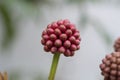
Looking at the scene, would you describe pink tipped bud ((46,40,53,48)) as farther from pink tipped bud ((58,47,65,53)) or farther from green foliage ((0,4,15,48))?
green foliage ((0,4,15,48))

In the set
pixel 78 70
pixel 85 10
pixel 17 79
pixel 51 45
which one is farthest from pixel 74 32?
pixel 78 70

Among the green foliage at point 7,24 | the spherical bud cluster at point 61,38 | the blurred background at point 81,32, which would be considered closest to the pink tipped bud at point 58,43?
the spherical bud cluster at point 61,38

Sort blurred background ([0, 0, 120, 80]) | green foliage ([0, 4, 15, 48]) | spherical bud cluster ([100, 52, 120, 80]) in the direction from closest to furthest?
1. spherical bud cluster ([100, 52, 120, 80])
2. green foliage ([0, 4, 15, 48])
3. blurred background ([0, 0, 120, 80])

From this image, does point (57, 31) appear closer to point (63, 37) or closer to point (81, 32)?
point (63, 37)

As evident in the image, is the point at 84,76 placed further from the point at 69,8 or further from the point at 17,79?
the point at 17,79

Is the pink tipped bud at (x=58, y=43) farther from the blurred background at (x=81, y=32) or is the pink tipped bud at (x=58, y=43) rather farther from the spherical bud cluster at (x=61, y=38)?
the blurred background at (x=81, y=32)

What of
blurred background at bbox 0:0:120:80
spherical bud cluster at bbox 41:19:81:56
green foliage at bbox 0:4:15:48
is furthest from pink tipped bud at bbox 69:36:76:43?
blurred background at bbox 0:0:120:80
